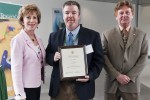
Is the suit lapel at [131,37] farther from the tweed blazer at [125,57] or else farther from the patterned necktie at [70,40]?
the patterned necktie at [70,40]

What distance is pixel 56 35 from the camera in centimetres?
214

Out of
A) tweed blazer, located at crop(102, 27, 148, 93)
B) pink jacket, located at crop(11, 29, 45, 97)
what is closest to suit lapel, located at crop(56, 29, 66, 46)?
pink jacket, located at crop(11, 29, 45, 97)

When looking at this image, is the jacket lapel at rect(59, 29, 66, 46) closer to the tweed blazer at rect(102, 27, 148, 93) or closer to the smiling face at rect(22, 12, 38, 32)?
the smiling face at rect(22, 12, 38, 32)

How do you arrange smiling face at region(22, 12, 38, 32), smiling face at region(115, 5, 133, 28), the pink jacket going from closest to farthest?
the pink jacket
smiling face at region(22, 12, 38, 32)
smiling face at region(115, 5, 133, 28)

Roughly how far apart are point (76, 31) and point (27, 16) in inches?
17.9

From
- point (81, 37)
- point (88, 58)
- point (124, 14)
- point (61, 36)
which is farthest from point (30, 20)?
point (124, 14)

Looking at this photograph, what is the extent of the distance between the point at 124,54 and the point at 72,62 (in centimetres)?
68

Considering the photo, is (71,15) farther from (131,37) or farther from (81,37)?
(131,37)

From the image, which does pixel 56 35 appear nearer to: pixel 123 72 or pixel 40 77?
pixel 40 77

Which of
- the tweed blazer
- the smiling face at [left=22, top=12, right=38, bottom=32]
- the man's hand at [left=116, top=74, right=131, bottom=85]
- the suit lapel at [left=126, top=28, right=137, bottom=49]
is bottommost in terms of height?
the man's hand at [left=116, top=74, right=131, bottom=85]

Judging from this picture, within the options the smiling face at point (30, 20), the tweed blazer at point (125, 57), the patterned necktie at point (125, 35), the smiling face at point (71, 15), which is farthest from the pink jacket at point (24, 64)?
the patterned necktie at point (125, 35)

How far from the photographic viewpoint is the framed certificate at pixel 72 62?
1982 millimetres

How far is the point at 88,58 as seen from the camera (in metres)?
2.05

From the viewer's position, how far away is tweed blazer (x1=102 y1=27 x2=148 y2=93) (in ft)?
7.98
